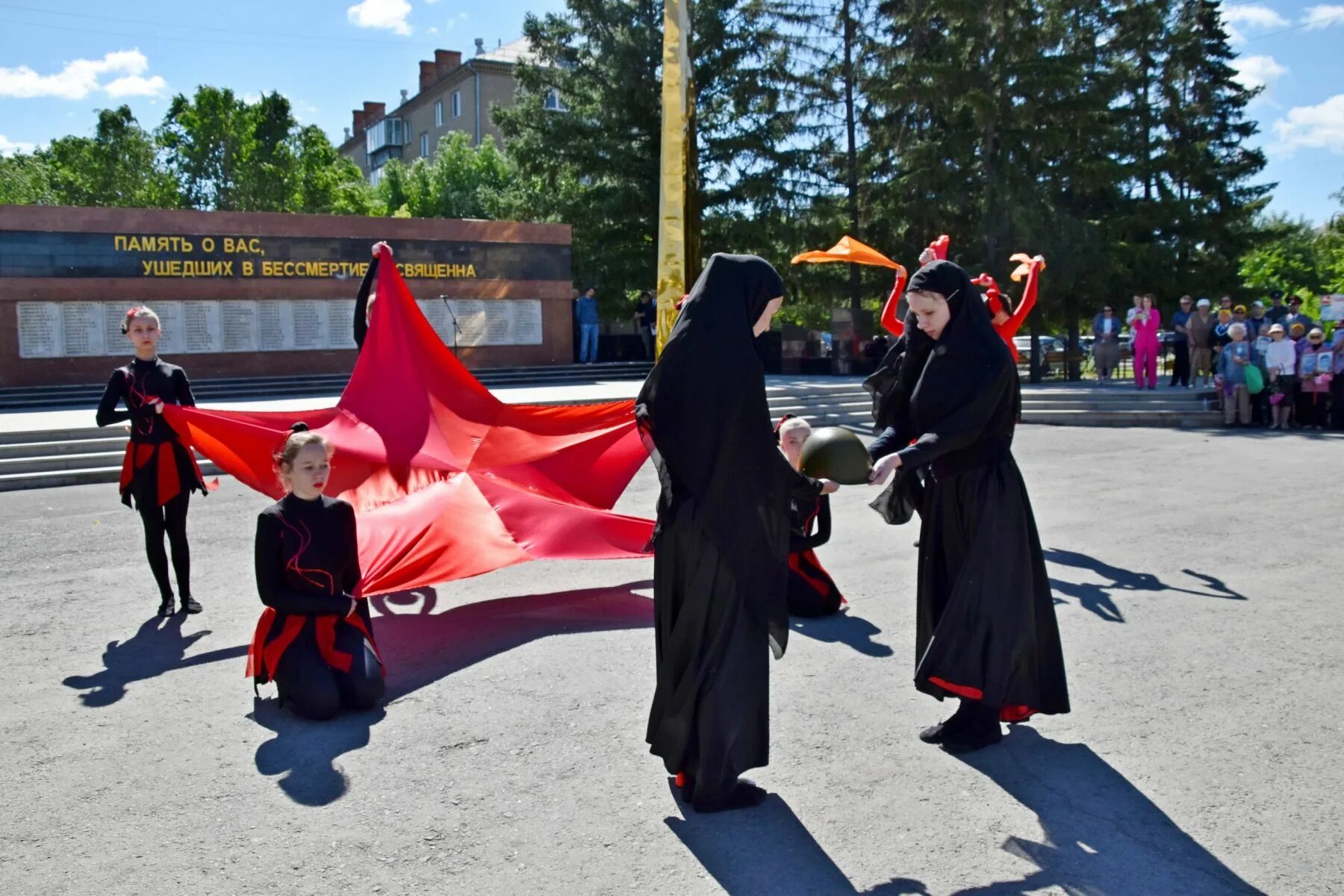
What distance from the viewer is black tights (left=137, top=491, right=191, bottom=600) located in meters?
6.60

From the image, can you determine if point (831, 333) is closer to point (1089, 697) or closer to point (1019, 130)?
point (1019, 130)

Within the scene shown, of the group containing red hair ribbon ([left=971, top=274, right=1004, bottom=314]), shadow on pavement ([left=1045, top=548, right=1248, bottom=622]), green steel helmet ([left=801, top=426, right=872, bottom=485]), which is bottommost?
shadow on pavement ([left=1045, top=548, right=1248, bottom=622])

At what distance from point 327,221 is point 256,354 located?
3.37 meters

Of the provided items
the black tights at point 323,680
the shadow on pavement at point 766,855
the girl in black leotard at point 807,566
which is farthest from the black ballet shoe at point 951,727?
the black tights at point 323,680

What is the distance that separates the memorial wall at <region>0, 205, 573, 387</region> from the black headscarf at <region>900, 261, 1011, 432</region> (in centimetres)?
2142

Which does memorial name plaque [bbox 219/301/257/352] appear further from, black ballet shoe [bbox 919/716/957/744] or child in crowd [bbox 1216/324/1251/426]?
black ballet shoe [bbox 919/716/957/744]

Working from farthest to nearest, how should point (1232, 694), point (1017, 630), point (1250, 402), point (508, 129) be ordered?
point (508, 129)
point (1250, 402)
point (1232, 694)
point (1017, 630)

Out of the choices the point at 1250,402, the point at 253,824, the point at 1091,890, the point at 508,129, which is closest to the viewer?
the point at 1091,890

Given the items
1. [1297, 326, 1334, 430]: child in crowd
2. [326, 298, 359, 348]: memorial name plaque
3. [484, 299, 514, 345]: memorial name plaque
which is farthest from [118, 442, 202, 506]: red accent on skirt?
[484, 299, 514, 345]: memorial name plaque

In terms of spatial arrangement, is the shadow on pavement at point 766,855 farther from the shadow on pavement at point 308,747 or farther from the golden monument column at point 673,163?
the golden monument column at point 673,163

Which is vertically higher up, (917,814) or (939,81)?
(939,81)

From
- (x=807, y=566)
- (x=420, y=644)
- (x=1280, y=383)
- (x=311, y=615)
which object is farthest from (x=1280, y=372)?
(x=311, y=615)

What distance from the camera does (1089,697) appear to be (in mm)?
5000

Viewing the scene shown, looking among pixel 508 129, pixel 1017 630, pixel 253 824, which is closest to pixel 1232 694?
pixel 1017 630
